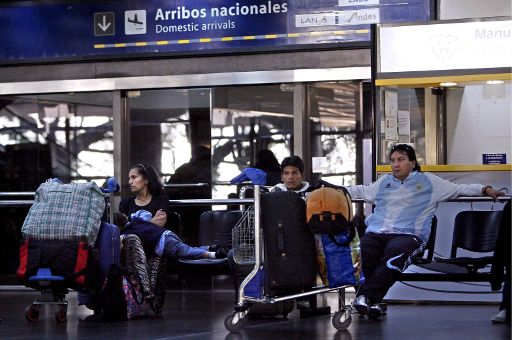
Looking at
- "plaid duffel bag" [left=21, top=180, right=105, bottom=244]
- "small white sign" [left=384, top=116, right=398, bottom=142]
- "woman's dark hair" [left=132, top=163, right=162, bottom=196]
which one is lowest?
"plaid duffel bag" [left=21, top=180, right=105, bottom=244]

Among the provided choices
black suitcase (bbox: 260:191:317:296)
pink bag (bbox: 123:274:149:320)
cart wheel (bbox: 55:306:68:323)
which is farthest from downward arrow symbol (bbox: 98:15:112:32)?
black suitcase (bbox: 260:191:317:296)

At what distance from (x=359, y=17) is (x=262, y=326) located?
14.7ft

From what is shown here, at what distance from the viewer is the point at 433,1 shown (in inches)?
491

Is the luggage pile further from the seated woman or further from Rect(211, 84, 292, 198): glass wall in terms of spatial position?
Rect(211, 84, 292, 198): glass wall

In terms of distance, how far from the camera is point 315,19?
1284 cm

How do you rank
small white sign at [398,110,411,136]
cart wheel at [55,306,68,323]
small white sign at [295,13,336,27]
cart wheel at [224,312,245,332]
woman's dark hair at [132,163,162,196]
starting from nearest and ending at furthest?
cart wheel at [224,312,245,332], cart wheel at [55,306,68,323], woman's dark hair at [132,163,162,196], small white sign at [398,110,411,136], small white sign at [295,13,336,27]

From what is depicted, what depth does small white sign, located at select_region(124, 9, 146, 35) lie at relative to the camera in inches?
528

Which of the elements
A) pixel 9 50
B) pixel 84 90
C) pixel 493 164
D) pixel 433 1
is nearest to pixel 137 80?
pixel 84 90

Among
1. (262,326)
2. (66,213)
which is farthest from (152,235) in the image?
(262,326)

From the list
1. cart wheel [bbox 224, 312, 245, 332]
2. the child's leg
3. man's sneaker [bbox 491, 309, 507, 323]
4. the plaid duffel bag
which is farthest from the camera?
the child's leg

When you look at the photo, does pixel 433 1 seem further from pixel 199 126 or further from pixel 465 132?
pixel 199 126

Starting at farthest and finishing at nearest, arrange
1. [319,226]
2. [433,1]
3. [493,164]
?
[433,1]
[493,164]
[319,226]

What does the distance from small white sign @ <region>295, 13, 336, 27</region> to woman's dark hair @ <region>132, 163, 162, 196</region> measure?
2.78 metres

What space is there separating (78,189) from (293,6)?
3957 millimetres
